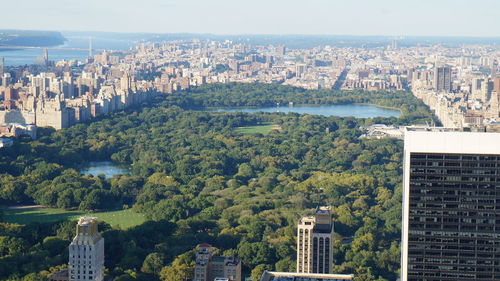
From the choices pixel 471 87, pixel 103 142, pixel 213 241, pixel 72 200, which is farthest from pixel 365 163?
pixel 471 87

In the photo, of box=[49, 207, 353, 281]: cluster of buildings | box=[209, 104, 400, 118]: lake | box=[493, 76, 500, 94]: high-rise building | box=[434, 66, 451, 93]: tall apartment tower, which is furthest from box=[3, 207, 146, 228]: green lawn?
box=[434, 66, 451, 93]: tall apartment tower

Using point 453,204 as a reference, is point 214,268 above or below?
below

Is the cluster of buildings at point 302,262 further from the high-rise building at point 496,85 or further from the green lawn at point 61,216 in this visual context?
the high-rise building at point 496,85

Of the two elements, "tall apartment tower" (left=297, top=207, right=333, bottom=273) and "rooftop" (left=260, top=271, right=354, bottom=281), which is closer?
"rooftop" (left=260, top=271, right=354, bottom=281)

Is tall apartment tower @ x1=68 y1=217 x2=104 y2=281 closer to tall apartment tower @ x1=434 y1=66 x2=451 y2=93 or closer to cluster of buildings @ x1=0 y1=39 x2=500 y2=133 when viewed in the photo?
cluster of buildings @ x1=0 y1=39 x2=500 y2=133

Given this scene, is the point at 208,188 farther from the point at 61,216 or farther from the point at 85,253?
the point at 85,253

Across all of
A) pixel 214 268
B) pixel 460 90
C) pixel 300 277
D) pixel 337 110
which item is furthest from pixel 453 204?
pixel 460 90
